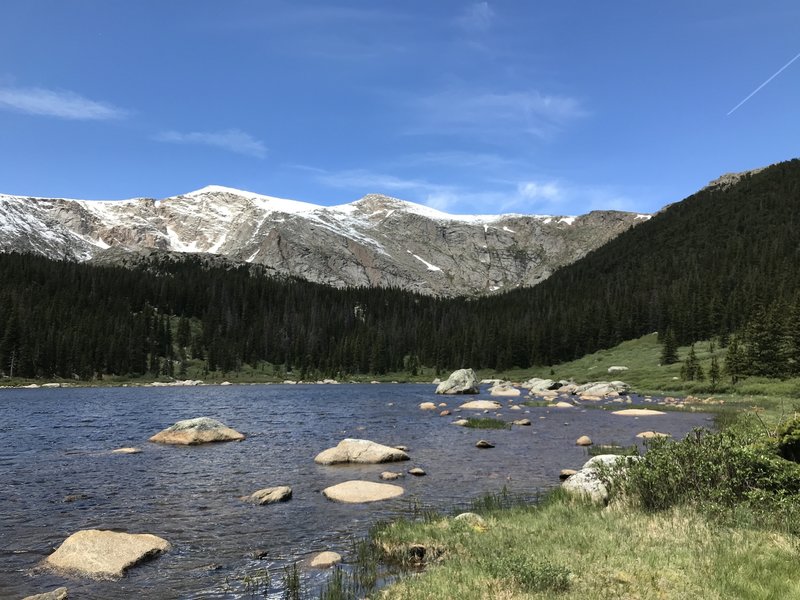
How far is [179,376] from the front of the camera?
149500 mm

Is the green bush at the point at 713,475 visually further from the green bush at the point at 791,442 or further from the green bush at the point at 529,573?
the green bush at the point at 529,573

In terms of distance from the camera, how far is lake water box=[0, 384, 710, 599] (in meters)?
13.9

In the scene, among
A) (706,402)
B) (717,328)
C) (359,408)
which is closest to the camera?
(706,402)

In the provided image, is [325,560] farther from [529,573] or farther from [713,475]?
[713,475]

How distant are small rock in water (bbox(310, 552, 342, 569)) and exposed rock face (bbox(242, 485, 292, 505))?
22.3ft

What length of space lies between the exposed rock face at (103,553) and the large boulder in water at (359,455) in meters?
14.0

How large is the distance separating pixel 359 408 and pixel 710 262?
161558 mm

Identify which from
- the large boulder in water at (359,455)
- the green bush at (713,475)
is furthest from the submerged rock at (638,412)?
the green bush at (713,475)

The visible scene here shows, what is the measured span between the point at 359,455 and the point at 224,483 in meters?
7.88

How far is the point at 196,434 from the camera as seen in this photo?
35969 mm

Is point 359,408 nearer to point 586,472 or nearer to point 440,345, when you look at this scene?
point 586,472

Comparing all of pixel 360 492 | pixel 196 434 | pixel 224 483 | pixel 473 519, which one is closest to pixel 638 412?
pixel 360 492

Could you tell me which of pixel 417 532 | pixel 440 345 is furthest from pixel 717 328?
pixel 417 532

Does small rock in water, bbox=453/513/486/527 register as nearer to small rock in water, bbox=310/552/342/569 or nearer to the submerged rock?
small rock in water, bbox=310/552/342/569
